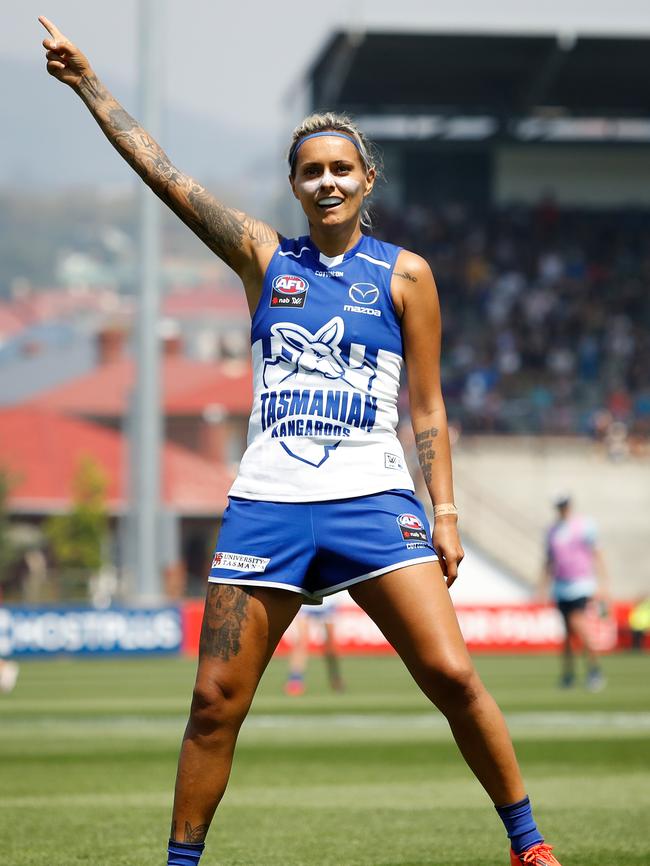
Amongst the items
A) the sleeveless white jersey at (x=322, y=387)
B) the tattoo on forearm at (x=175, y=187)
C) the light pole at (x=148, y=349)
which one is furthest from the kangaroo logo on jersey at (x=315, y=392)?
the light pole at (x=148, y=349)

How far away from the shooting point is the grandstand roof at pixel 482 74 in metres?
34.8

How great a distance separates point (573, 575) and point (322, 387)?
12.1m

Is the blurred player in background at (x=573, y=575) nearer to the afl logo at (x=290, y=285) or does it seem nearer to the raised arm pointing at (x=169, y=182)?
the raised arm pointing at (x=169, y=182)

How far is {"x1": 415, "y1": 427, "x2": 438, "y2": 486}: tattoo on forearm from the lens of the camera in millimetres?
5195

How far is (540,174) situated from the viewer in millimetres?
40344

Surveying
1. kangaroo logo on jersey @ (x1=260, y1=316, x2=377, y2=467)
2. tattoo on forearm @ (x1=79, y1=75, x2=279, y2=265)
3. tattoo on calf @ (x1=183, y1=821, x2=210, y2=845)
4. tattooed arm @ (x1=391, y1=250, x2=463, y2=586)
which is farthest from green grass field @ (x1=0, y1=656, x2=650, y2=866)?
tattoo on forearm @ (x1=79, y1=75, x2=279, y2=265)

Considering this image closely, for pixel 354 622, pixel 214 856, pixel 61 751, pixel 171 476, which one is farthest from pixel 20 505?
pixel 214 856

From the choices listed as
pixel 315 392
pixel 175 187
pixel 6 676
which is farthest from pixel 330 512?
pixel 6 676

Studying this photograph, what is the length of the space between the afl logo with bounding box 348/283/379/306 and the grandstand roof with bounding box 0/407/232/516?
5189 cm

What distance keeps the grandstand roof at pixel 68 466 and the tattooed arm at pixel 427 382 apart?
51.7m

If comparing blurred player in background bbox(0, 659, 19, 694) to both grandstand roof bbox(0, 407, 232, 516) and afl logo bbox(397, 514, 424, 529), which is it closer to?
afl logo bbox(397, 514, 424, 529)

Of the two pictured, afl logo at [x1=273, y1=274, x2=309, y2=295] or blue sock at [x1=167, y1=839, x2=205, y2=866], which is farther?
afl logo at [x1=273, y1=274, x2=309, y2=295]

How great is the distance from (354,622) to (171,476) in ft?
113

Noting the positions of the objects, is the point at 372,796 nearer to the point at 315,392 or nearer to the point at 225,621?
the point at 225,621
